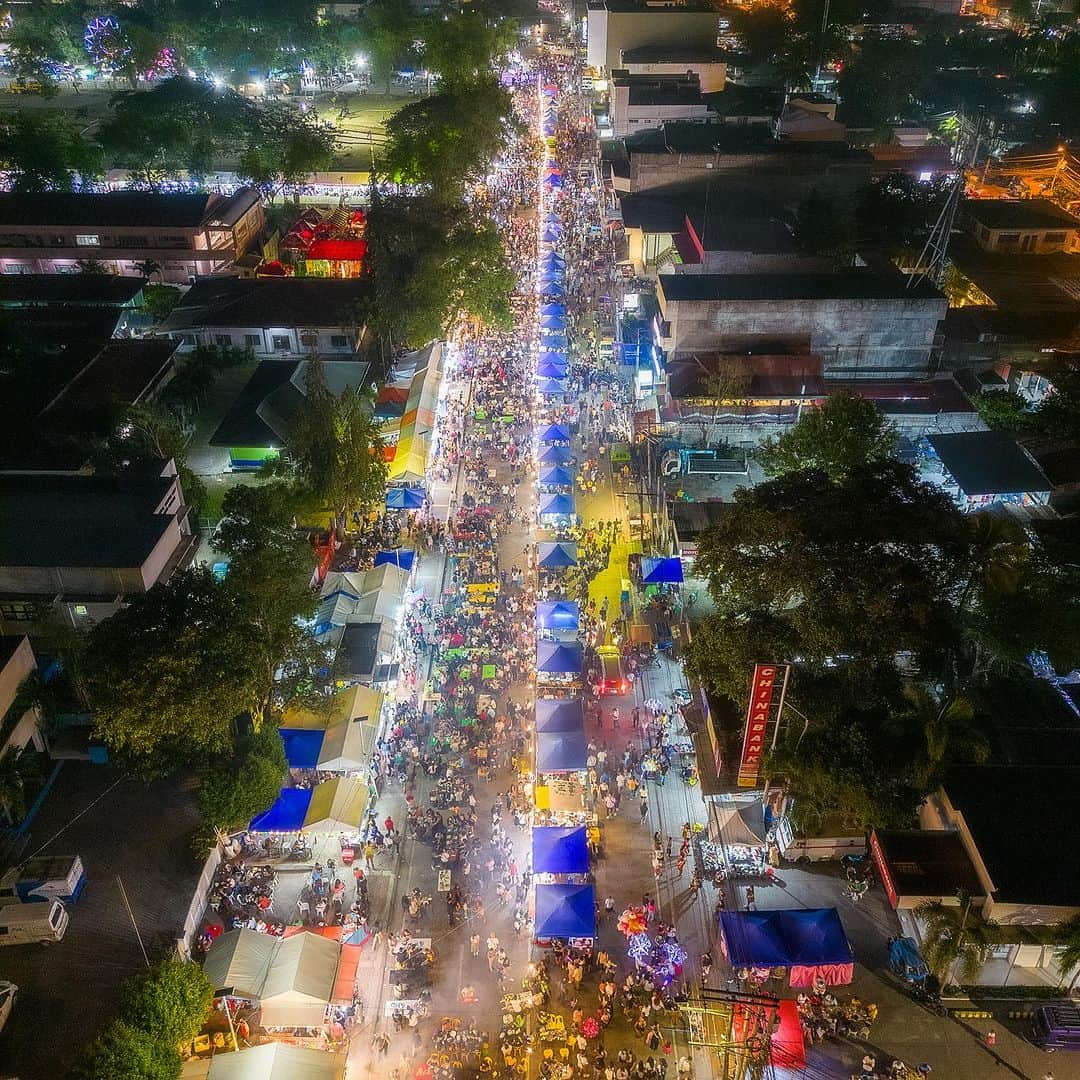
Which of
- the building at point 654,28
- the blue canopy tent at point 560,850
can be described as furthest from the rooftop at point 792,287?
the building at point 654,28

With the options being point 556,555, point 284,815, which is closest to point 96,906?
point 284,815

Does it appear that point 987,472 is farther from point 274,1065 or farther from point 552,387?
point 274,1065

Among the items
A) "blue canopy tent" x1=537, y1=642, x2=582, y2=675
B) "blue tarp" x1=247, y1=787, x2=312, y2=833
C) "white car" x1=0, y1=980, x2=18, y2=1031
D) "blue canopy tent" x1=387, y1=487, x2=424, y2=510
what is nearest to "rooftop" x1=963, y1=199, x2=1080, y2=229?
"blue canopy tent" x1=387, y1=487, x2=424, y2=510

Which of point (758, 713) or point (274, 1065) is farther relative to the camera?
point (758, 713)

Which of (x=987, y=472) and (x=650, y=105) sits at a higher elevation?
(x=650, y=105)

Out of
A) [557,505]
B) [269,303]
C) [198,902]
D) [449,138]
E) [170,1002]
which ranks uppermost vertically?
[449,138]

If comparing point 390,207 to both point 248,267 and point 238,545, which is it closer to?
point 248,267
